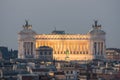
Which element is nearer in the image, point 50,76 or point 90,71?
point 50,76

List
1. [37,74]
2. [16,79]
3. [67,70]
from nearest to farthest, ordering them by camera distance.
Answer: [16,79]
[37,74]
[67,70]

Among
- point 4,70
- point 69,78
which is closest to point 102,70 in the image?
point 4,70

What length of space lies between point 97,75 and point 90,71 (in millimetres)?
10635

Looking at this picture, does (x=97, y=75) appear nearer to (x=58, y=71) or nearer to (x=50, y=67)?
(x=58, y=71)

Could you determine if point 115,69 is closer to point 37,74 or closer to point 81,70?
point 81,70

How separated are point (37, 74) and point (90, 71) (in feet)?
40.0

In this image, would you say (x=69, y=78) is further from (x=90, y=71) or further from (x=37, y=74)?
(x=90, y=71)

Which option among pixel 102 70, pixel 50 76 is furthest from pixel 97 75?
pixel 102 70

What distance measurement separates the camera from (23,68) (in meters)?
149

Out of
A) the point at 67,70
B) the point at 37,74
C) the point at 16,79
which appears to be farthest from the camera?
the point at 67,70

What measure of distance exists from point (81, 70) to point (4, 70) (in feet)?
29.5

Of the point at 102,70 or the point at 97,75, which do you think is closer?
the point at 97,75

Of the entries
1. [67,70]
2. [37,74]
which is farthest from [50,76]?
[67,70]

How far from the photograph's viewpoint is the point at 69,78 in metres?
127
